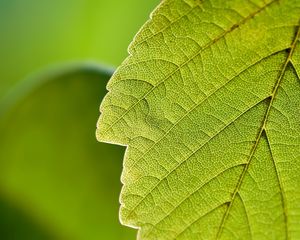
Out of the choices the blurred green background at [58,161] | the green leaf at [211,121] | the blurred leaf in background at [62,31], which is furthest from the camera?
the blurred leaf in background at [62,31]

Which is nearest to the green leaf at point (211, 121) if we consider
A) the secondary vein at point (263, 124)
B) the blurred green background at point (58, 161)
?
the secondary vein at point (263, 124)

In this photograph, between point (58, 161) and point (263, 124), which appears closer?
point (263, 124)

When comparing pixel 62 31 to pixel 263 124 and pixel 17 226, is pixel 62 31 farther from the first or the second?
pixel 263 124

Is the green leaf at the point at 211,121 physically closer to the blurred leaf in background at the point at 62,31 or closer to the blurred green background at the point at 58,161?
the blurred green background at the point at 58,161

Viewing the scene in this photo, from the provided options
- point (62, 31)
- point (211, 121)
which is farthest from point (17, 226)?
point (62, 31)

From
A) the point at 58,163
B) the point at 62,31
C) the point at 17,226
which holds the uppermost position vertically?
the point at 62,31

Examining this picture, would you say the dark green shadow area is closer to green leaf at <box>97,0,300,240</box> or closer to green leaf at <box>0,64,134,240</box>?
green leaf at <box>0,64,134,240</box>

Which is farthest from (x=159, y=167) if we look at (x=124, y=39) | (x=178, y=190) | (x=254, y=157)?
(x=124, y=39)
